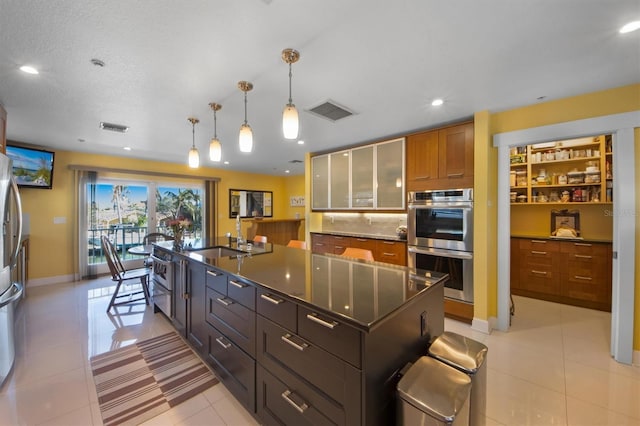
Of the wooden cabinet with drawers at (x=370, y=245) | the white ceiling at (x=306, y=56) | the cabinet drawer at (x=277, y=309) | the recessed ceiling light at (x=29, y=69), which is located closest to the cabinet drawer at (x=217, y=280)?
the cabinet drawer at (x=277, y=309)

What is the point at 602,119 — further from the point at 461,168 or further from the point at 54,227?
Result: the point at 54,227

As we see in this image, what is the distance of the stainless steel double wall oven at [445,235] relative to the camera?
2.90 m

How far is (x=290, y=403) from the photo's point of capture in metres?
1.27

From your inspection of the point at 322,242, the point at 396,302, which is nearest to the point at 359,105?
the point at 396,302

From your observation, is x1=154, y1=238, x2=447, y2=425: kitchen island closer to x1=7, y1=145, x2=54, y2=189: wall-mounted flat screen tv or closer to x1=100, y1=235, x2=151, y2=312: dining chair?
x1=100, y1=235, x2=151, y2=312: dining chair

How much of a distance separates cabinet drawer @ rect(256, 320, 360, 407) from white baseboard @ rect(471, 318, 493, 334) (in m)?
2.48

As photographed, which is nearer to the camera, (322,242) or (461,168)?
(461,168)

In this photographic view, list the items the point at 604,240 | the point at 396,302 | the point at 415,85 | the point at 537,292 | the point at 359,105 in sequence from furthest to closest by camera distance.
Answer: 1. the point at 537,292
2. the point at 604,240
3. the point at 359,105
4. the point at 415,85
5. the point at 396,302

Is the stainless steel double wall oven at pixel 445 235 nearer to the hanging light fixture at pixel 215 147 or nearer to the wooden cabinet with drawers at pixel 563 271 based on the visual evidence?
the wooden cabinet with drawers at pixel 563 271

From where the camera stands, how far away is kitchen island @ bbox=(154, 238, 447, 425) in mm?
1040

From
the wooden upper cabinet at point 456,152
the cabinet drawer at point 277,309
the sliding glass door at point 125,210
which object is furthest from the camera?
the sliding glass door at point 125,210

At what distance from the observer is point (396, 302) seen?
1.20 meters

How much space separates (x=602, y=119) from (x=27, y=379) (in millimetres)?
5421

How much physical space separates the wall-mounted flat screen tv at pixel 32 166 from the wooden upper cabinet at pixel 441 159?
5.86 m
